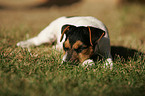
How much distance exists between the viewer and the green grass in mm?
2481

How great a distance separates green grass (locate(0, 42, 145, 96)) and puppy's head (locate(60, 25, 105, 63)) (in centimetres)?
24

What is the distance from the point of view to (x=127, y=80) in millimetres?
3100

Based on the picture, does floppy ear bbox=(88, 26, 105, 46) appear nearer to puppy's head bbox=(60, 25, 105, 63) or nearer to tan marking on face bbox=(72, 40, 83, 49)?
puppy's head bbox=(60, 25, 105, 63)

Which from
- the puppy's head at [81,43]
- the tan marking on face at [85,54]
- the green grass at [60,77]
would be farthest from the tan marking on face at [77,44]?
the green grass at [60,77]

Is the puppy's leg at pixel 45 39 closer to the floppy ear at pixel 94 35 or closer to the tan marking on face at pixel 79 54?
the tan marking on face at pixel 79 54

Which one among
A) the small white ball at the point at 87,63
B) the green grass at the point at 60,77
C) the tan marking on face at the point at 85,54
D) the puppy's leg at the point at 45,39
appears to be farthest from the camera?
the puppy's leg at the point at 45,39

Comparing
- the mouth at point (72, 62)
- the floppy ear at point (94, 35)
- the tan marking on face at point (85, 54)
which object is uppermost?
the floppy ear at point (94, 35)

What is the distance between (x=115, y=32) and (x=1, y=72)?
5.44 metres

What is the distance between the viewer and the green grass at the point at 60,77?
2481 mm

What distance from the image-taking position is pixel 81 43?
3.45 m

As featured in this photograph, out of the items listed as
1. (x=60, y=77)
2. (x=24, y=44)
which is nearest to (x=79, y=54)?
(x=60, y=77)

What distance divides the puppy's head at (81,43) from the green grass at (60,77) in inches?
9.4

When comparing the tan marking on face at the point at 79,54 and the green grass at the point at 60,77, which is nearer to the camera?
the green grass at the point at 60,77

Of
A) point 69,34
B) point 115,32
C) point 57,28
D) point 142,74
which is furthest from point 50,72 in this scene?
point 115,32
